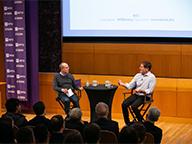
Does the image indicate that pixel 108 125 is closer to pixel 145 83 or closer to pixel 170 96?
pixel 145 83

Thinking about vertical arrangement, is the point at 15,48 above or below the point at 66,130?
above

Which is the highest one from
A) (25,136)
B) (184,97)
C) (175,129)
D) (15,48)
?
(15,48)

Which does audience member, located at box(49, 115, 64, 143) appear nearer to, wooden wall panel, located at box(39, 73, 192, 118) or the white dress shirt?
the white dress shirt

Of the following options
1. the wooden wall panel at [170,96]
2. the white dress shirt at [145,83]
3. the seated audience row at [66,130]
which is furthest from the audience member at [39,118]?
the wooden wall panel at [170,96]

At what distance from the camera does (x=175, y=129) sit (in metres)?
8.36

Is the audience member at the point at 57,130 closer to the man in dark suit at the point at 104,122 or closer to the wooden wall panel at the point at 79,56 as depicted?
the man in dark suit at the point at 104,122

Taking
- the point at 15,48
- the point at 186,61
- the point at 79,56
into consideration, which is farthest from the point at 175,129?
the point at 15,48

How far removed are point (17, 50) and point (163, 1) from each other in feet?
10.1

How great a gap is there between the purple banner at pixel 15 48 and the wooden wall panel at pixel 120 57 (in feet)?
3.03

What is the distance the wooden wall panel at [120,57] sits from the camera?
29.8 feet

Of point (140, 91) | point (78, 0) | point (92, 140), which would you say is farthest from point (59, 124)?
point (78, 0)

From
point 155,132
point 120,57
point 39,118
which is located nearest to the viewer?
point 155,132

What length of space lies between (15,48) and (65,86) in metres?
1.66

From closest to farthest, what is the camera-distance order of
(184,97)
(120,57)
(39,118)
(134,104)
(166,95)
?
(39,118) → (134,104) → (184,97) → (166,95) → (120,57)
